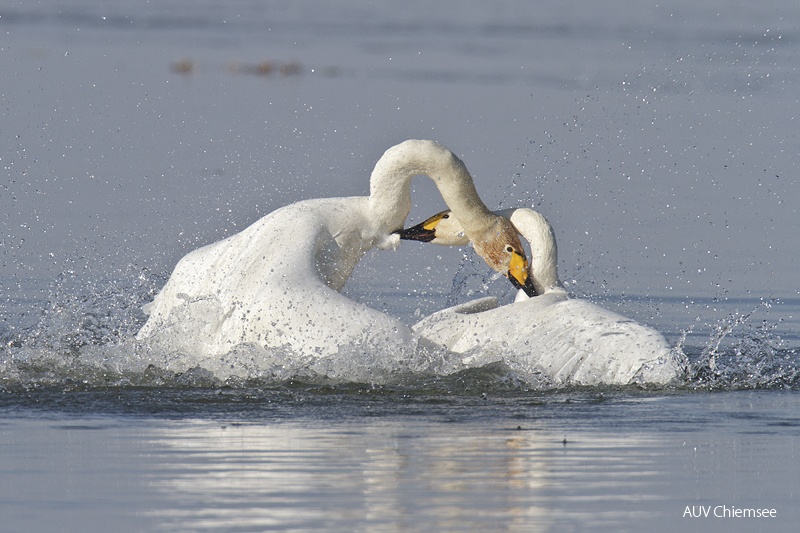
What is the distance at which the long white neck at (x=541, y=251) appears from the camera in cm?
1103

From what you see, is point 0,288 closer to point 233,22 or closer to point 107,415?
point 107,415

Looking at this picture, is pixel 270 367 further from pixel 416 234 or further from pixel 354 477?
pixel 354 477

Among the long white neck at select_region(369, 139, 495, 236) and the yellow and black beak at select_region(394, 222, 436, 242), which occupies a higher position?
the long white neck at select_region(369, 139, 495, 236)

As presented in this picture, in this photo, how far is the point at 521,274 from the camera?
11.3 metres

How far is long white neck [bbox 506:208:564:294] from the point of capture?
36.2ft

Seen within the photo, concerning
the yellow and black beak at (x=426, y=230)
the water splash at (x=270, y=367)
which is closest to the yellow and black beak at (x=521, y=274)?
the yellow and black beak at (x=426, y=230)

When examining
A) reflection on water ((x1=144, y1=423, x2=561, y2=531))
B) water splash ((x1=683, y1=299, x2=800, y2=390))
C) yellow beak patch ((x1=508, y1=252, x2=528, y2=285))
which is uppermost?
yellow beak patch ((x1=508, y1=252, x2=528, y2=285))

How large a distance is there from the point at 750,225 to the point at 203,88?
33.6ft

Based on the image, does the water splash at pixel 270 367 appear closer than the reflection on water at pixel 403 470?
No

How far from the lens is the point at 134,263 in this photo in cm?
1454

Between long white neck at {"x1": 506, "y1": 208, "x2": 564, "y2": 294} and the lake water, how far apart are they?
3.21 feet

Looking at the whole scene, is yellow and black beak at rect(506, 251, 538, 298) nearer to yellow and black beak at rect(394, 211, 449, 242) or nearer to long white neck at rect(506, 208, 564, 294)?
long white neck at rect(506, 208, 564, 294)

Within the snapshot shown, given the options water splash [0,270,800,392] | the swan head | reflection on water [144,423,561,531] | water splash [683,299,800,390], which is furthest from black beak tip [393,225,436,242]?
reflection on water [144,423,561,531]

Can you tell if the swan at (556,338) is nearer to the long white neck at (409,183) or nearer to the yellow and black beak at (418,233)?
the long white neck at (409,183)
